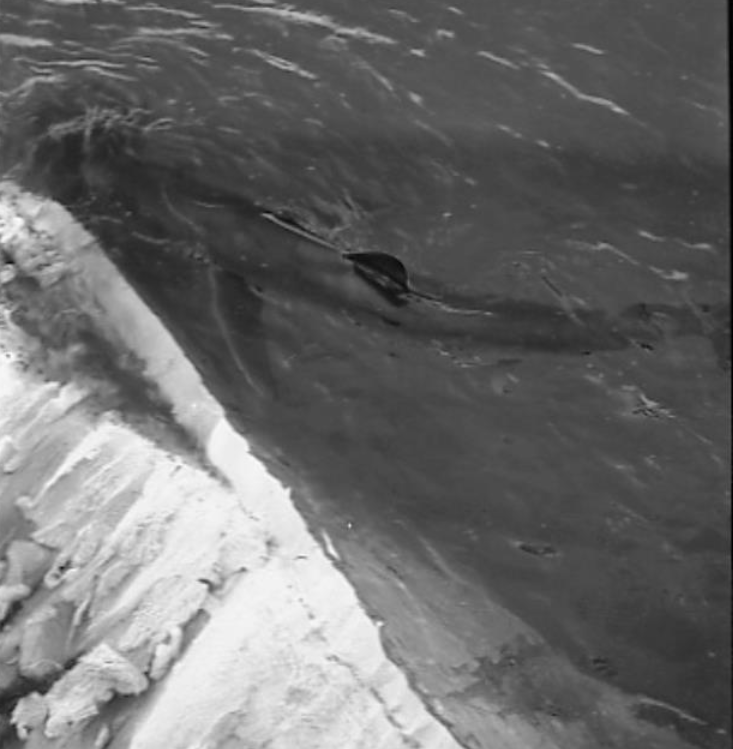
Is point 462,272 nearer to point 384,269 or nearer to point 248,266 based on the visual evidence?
point 384,269

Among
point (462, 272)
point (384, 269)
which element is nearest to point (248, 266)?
point (384, 269)

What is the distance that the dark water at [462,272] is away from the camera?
4.64m

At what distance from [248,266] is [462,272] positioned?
92cm

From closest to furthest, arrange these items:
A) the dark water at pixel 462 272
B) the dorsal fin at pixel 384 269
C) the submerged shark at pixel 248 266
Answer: the dark water at pixel 462 272 < the submerged shark at pixel 248 266 < the dorsal fin at pixel 384 269

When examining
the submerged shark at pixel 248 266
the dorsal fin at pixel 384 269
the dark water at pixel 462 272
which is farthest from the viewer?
the dorsal fin at pixel 384 269

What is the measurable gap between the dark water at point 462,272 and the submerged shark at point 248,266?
0.01 metres

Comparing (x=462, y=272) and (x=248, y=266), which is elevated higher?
(x=462, y=272)

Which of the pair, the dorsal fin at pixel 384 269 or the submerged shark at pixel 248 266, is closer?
the submerged shark at pixel 248 266

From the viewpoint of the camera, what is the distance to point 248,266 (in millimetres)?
5402

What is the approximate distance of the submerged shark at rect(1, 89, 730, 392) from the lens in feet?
17.0

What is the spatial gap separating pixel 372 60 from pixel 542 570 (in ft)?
8.66

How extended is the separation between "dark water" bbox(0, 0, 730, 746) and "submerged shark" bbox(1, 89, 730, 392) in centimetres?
1

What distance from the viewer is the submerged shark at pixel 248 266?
5176mm

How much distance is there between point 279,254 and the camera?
5.42m
